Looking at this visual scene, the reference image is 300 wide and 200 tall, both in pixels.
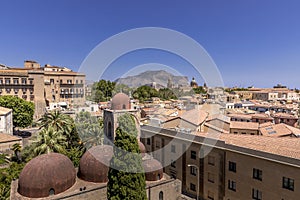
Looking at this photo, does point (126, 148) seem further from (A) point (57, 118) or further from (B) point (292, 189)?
(A) point (57, 118)

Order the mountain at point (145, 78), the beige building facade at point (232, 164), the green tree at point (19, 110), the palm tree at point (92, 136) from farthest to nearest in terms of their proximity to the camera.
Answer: the green tree at point (19, 110) < the palm tree at point (92, 136) < the mountain at point (145, 78) < the beige building facade at point (232, 164)

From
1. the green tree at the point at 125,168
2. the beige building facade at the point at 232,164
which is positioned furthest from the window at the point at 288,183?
the green tree at the point at 125,168

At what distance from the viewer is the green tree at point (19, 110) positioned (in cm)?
4703

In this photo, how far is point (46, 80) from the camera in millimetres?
70750

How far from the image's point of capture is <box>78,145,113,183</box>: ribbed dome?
18.7m

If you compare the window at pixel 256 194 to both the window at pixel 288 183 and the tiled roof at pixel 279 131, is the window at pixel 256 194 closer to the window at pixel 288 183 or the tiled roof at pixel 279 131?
the window at pixel 288 183

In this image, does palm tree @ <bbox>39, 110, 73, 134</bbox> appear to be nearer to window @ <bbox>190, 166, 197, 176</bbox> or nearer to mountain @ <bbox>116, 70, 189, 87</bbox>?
mountain @ <bbox>116, 70, 189, 87</bbox>

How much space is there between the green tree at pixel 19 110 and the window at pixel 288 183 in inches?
2017

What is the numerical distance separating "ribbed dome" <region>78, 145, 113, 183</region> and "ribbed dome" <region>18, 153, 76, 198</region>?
4.80 ft

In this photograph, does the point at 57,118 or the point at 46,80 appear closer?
the point at 57,118

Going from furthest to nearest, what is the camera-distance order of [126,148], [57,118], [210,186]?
[57,118] < [210,186] < [126,148]

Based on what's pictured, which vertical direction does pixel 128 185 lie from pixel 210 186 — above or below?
above

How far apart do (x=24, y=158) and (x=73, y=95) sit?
4941 cm

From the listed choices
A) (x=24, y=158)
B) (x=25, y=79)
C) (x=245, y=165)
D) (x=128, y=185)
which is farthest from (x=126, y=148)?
(x=25, y=79)
